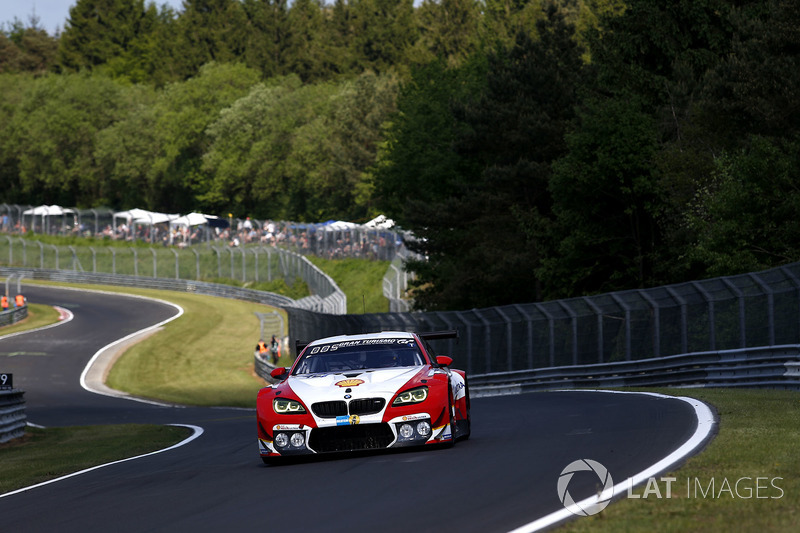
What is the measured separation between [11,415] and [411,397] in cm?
1398

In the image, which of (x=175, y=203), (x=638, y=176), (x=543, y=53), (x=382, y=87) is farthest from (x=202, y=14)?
(x=638, y=176)

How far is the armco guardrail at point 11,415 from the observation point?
22.0m

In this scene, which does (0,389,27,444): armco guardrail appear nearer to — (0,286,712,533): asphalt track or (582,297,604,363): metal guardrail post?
(0,286,712,533): asphalt track

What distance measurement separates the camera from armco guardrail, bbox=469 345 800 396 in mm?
19438

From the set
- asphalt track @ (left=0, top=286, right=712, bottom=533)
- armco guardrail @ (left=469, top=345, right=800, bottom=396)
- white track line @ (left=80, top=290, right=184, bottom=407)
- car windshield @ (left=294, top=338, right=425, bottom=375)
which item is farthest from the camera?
→ white track line @ (left=80, top=290, right=184, bottom=407)

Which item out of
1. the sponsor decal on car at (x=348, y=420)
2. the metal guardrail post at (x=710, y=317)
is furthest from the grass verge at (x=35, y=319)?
the sponsor decal on car at (x=348, y=420)

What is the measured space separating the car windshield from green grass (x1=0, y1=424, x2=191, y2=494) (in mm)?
3315

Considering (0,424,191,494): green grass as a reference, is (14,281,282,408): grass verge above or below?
below

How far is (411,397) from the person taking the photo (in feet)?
36.7

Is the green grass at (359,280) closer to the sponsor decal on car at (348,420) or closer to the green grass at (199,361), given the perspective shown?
the green grass at (199,361)

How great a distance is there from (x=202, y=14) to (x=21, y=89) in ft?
77.3

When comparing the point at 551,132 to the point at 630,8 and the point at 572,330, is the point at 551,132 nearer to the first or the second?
the point at 630,8

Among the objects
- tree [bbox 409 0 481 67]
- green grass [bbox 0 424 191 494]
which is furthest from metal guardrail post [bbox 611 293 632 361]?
tree [bbox 409 0 481 67]

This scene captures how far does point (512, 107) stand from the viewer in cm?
5194
